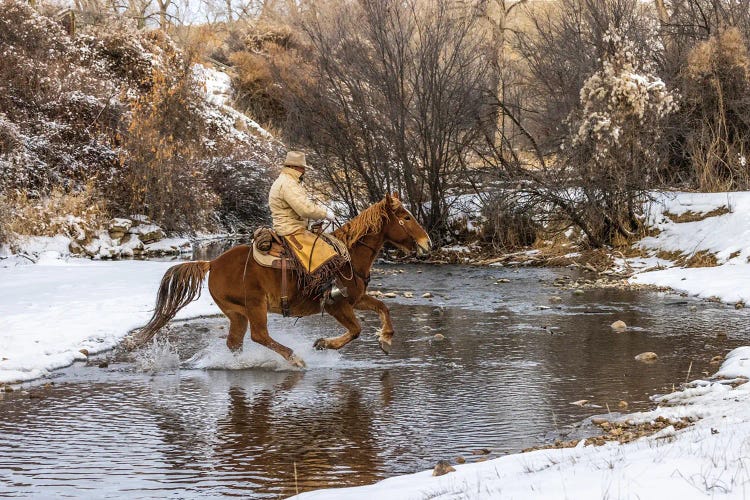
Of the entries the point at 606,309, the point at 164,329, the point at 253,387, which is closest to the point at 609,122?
the point at 606,309

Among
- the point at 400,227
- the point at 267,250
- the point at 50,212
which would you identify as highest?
the point at 50,212

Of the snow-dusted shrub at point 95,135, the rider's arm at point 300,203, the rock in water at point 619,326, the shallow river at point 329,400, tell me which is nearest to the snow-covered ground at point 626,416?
the shallow river at point 329,400

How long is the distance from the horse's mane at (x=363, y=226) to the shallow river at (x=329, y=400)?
142cm

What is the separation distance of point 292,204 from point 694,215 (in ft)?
41.4

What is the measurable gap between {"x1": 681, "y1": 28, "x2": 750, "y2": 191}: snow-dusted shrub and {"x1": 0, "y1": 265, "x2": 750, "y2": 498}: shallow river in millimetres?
8945

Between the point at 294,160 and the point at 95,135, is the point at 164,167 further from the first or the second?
the point at 294,160

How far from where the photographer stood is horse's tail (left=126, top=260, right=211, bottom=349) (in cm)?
1058

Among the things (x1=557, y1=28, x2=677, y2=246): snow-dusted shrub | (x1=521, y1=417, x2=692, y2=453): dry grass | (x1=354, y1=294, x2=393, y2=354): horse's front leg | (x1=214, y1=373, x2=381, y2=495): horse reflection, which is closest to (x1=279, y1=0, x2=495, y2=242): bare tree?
(x1=557, y1=28, x2=677, y2=246): snow-dusted shrub

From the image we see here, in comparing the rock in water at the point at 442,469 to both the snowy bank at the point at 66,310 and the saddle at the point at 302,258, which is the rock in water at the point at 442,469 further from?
the snowy bank at the point at 66,310

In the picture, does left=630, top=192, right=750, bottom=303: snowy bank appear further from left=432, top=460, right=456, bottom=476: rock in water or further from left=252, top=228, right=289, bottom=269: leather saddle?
left=432, top=460, right=456, bottom=476: rock in water

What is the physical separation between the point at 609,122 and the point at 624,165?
123 centimetres

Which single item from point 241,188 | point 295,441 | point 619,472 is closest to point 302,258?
point 295,441

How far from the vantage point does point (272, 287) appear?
10.4m

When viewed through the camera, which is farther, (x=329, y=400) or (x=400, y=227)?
(x=400, y=227)
